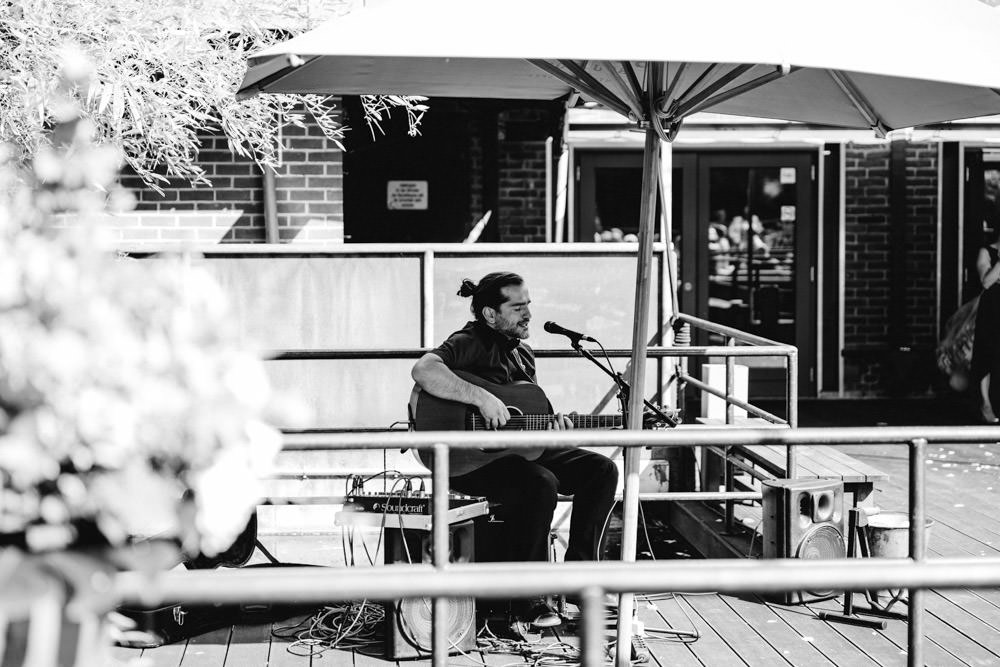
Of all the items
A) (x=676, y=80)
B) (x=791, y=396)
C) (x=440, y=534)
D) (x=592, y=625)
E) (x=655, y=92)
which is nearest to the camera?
(x=592, y=625)

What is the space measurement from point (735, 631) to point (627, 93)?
227cm

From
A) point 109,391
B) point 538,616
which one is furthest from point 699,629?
point 109,391

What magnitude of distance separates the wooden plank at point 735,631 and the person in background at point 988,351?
5.15 metres

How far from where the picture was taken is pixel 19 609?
5.00ft

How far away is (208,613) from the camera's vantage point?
4.75 m

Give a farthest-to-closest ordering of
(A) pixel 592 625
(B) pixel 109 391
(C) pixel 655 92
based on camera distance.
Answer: (C) pixel 655 92 → (A) pixel 592 625 → (B) pixel 109 391

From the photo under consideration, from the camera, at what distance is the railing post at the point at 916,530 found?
10.3 feet

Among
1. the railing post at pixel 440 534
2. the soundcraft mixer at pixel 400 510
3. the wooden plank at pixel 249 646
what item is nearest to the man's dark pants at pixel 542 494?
the soundcraft mixer at pixel 400 510

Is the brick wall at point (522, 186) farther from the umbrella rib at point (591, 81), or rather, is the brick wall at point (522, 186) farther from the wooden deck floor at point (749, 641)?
the umbrella rib at point (591, 81)

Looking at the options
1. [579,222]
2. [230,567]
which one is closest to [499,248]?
[230,567]

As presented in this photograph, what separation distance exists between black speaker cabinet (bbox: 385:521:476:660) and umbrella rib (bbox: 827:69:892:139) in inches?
92.2

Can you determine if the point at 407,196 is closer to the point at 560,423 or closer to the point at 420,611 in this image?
the point at 560,423

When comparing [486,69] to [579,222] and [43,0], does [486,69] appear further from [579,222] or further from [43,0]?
[579,222]

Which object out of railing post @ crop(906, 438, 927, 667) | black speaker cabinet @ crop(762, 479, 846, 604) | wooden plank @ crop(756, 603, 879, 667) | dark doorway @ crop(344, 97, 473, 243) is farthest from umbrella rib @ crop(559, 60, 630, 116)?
dark doorway @ crop(344, 97, 473, 243)
